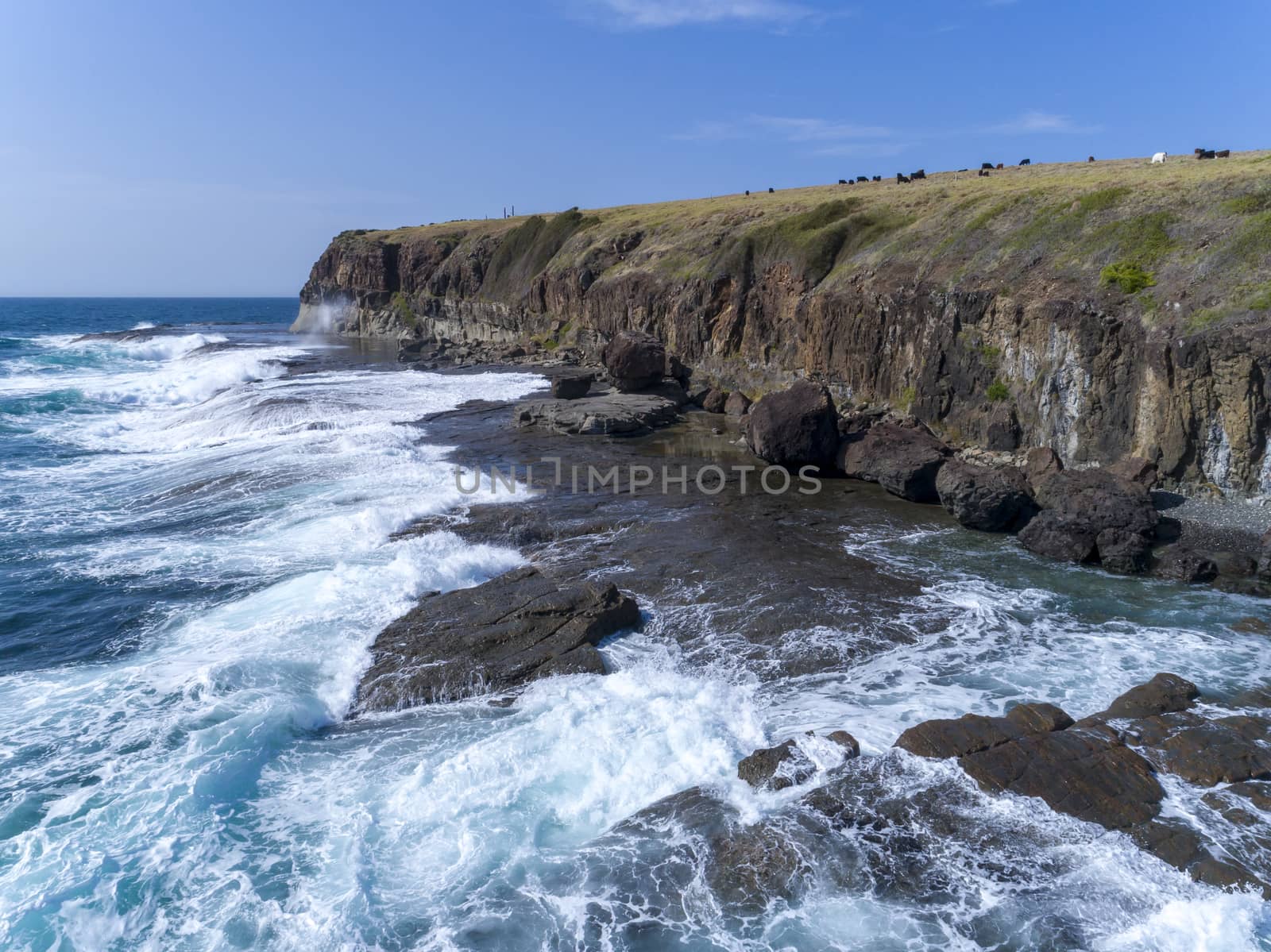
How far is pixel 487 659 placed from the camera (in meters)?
12.9

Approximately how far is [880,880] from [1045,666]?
5.92m

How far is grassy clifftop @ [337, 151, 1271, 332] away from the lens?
2048 cm

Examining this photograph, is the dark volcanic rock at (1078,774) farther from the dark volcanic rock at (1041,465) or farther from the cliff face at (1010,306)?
the cliff face at (1010,306)

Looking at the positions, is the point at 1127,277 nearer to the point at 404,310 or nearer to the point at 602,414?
the point at 602,414

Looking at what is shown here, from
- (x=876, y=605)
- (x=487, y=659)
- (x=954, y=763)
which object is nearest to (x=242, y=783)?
(x=487, y=659)

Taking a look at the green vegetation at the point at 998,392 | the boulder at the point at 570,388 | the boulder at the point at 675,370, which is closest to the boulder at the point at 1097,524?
the green vegetation at the point at 998,392

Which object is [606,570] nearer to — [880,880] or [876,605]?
[876,605]

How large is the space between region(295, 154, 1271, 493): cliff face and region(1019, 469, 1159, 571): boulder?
9.09 feet

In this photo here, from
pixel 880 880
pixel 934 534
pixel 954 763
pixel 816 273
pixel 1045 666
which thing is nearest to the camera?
pixel 880 880

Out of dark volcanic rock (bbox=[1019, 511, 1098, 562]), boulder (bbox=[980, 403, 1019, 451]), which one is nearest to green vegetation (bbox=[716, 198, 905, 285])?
boulder (bbox=[980, 403, 1019, 451])

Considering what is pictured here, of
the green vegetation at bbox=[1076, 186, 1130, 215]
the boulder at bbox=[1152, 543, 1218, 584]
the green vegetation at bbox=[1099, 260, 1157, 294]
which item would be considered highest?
the green vegetation at bbox=[1076, 186, 1130, 215]

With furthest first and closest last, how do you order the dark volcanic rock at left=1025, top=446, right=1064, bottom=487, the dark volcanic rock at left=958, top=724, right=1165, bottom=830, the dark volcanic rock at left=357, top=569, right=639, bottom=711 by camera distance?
1. the dark volcanic rock at left=1025, top=446, right=1064, bottom=487
2. the dark volcanic rock at left=357, top=569, right=639, bottom=711
3. the dark volcanic rock at left=958, top=724, right=1165, bottom=830

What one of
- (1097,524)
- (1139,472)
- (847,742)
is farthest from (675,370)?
(847,742)

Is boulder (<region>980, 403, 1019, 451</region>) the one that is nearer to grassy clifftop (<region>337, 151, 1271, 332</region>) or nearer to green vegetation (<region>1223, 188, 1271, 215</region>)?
grassy clifftop (<region>337, 151, 1271, 332</region>)
